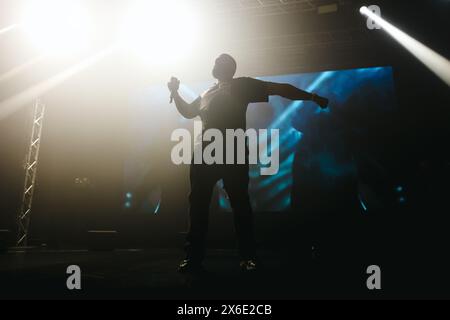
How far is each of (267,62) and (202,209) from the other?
413 centimetres

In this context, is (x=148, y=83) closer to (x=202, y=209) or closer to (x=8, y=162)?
(x=8, y=162)

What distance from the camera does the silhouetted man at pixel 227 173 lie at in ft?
5.94

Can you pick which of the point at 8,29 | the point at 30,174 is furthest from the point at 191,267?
the point at 8,29

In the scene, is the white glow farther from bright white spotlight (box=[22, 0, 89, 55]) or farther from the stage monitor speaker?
the stage monitor speaker

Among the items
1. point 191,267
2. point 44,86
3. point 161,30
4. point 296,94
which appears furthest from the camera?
point 44,86

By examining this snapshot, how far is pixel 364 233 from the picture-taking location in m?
4.20

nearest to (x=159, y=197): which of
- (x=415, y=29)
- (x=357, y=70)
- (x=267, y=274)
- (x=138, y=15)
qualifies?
(x=138, y=15)

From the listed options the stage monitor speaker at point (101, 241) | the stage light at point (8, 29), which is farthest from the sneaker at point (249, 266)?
the stage light at point (8, 29)

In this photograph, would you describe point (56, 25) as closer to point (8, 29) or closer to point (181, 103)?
point (8, 29)

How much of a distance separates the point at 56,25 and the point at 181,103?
13.4ft

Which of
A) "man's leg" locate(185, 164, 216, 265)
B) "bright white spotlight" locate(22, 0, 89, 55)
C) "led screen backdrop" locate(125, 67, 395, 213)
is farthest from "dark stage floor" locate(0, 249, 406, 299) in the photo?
"bright white spotlight" locate(22, 0, 89, 55)

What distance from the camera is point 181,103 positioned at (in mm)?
2072

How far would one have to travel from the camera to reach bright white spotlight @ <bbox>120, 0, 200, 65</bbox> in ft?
15.2

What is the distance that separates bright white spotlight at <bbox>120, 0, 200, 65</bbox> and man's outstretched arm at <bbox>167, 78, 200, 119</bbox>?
313 cm
